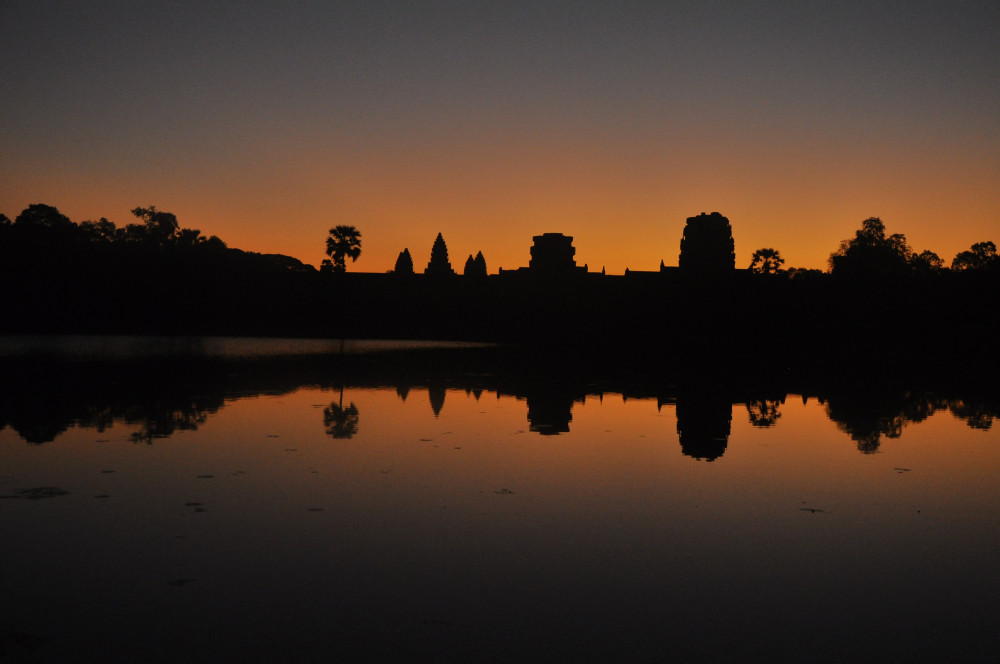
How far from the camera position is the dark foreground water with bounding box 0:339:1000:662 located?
19.9 feet

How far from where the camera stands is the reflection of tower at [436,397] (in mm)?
20869

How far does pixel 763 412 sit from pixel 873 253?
392 ft

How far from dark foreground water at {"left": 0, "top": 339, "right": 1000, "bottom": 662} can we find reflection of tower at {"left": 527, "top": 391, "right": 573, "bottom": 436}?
7.0 inches

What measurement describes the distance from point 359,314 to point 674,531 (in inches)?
3833

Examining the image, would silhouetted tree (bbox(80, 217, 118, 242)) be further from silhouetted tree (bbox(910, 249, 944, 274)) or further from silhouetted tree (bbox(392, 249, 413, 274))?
silhouetted tree (bbox(910, 249, 944, 274))

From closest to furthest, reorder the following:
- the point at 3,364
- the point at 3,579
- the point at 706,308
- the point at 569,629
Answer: the point at 569,629, the point at 3,579, the point at 3,364, the point at 706,308

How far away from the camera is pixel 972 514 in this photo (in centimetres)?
1073

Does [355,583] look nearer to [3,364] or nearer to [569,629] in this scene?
[569,629]

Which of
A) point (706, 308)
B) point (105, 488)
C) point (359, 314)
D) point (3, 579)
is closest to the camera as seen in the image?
point (3, 579)

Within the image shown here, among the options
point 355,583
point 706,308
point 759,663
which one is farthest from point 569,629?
point 706,308

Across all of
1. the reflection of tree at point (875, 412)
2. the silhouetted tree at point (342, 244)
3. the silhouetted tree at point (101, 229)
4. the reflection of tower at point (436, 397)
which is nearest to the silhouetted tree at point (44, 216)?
the silhouetted tree at point (101, 229)

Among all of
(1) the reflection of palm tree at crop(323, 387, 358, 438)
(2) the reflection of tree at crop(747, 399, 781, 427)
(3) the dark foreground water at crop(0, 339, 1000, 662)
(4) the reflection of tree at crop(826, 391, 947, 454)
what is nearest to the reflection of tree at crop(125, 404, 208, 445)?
(3) the dark foreground water at crop(0, 339, 1000, 662)

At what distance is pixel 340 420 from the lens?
18.1m

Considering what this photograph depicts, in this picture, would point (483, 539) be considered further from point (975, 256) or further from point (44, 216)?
point (975, 256)
